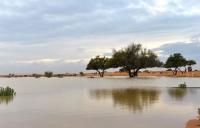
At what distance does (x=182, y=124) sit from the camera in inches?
355

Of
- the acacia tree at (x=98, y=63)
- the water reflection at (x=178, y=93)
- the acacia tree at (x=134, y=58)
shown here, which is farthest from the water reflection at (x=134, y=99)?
the acacia tree at (x=98, y=63)

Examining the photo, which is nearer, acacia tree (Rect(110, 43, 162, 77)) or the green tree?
acacia tree (Rect(110, 43, 162, 77))

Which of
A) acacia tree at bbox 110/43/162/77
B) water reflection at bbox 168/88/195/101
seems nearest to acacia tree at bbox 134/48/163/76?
acacia tree at bbox 110/43/162/77

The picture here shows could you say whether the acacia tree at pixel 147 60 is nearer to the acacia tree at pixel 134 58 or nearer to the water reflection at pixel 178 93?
the acacia tree at pixel 134 58

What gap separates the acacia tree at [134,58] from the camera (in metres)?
58.7

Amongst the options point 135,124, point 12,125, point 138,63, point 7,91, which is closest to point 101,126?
point 135,124

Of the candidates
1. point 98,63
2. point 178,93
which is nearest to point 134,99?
point 178,93

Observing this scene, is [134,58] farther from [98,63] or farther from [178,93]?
[178,93]

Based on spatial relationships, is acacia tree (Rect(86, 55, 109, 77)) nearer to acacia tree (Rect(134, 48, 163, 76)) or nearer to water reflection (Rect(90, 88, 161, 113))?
acacia tree (Rect(134, 48, 163, 76))

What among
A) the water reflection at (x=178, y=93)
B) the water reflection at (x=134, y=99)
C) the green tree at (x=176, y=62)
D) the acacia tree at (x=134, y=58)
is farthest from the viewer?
the green tree at (x=176, y=62)

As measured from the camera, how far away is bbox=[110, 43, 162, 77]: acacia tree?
2312 inches

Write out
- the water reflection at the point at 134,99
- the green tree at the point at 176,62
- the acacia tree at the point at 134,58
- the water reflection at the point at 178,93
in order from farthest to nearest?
the green tree at the point at 176,62, the acacia tree at the point at 134,58, the water reflection at the point at 178,93, the water reflection at the point at 134,99

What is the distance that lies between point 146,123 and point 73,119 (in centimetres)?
279

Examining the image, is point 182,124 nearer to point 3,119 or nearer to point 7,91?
point 3,119
